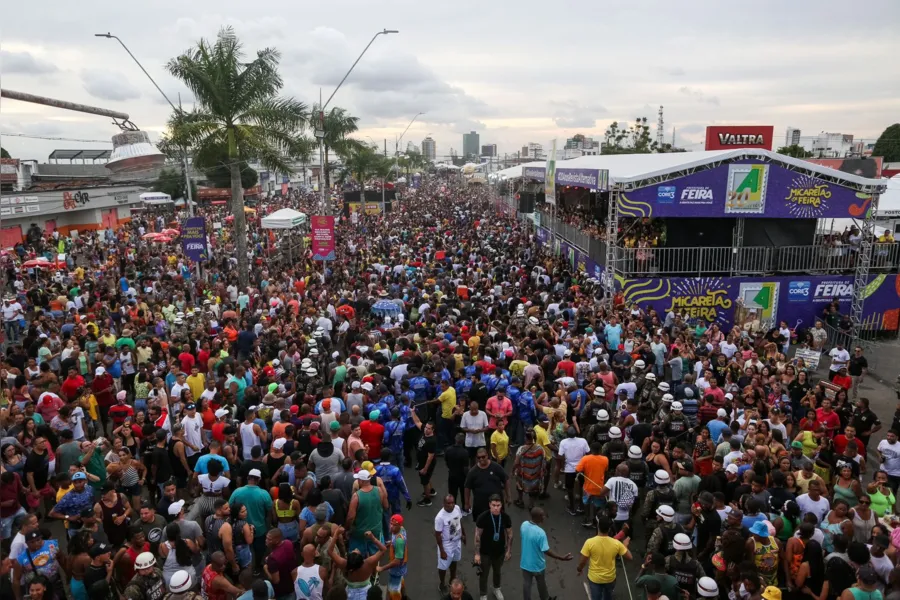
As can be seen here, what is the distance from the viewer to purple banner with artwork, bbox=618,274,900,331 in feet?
57.2

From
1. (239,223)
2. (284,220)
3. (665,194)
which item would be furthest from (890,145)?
(239,223)

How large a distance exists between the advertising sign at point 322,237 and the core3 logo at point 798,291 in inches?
513

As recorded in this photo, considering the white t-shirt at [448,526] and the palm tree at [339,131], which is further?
the palm tree at [339,131]

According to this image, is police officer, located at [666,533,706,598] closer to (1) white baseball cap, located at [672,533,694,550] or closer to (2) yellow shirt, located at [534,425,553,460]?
(1) white baseball cap, located at [672,533,694,550]

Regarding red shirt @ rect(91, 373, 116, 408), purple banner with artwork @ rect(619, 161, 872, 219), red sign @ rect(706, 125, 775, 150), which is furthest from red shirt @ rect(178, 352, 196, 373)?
red sign @ rect(706, 125, 775, 150)

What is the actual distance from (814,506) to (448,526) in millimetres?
3740

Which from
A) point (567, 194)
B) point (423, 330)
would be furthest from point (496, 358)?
point (567, 194)

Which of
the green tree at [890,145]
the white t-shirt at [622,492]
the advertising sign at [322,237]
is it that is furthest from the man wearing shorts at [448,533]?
the green tree at [890,145]

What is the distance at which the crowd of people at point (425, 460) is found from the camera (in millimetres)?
5797

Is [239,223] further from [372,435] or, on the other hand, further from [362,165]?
[362,165]

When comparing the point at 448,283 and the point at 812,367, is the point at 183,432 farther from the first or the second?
the point at 812,367

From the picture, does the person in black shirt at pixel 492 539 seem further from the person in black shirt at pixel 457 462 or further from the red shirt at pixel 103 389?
the red shirt at pixel 103 389

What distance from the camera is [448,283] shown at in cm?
1662

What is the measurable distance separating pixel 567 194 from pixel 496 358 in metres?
23.7
